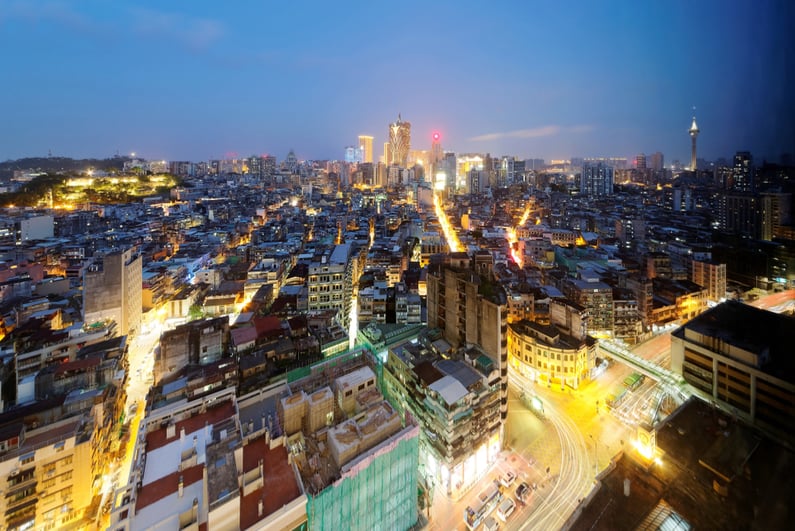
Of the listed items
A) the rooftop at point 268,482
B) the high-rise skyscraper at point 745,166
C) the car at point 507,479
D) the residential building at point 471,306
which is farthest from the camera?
the residential building at point 471,306

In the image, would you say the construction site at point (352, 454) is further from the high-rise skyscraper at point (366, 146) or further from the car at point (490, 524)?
the high-rise skyscraper at point (366, 146)

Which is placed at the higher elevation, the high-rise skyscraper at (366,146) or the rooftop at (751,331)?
the high-rise skyscraper at (366,146)

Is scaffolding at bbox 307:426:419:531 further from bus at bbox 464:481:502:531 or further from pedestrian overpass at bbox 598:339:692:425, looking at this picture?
pedestrian overpass at bbox 598:339:692:425

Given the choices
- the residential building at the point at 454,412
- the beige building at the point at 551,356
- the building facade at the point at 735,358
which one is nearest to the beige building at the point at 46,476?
the residential building at the point at 454,412

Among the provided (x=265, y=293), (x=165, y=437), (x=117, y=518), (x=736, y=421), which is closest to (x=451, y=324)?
(x=736, y=421)

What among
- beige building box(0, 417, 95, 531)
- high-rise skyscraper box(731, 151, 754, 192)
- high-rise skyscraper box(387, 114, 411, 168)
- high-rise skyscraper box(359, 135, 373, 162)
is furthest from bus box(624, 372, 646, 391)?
high-rise skyscraper box(359, 135, 373, 162)

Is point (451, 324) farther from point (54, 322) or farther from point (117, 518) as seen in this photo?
point (54, 322)
